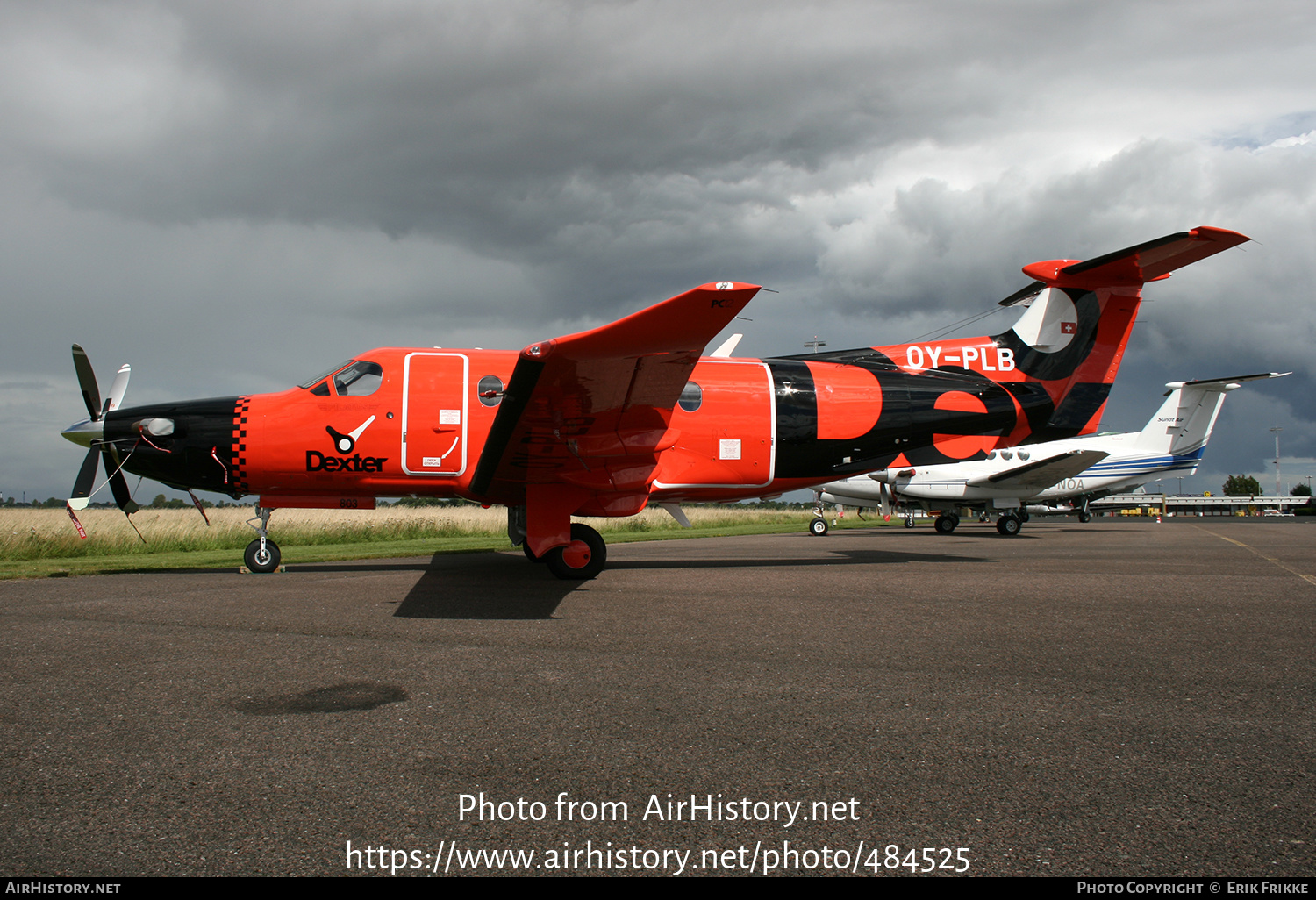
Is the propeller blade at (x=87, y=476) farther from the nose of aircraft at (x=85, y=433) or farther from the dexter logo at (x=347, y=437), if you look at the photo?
the dexter logo at (x=347, y=437)

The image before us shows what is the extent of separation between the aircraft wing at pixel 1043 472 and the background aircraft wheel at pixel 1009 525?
3.93ft

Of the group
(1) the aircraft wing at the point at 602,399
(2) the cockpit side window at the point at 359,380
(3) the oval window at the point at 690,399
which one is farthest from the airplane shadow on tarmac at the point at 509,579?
(2) the cockpit side window at the point at 359,380

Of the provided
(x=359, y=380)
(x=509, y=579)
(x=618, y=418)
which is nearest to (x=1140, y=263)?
(x=618, y=418)

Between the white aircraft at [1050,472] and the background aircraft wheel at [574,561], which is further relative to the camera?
the white aircraft at [1050,472]

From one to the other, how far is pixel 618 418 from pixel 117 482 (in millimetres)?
7363

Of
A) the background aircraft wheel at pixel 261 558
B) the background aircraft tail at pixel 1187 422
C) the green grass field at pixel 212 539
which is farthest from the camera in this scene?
the background aircraft tail at pixel 1187 422

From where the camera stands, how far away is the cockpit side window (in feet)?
33.2

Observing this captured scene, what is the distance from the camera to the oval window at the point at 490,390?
10227mm

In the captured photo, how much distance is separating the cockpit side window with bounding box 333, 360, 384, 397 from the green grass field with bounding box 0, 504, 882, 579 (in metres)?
4.35

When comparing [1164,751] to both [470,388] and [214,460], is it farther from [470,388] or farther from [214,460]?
[214,460]

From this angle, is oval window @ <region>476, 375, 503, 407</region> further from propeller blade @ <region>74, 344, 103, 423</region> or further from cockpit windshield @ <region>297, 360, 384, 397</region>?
propeller blade @ <region>74, 344, 103, 423</region>

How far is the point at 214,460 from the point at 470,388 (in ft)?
11.9

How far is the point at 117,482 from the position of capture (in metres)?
10.1
